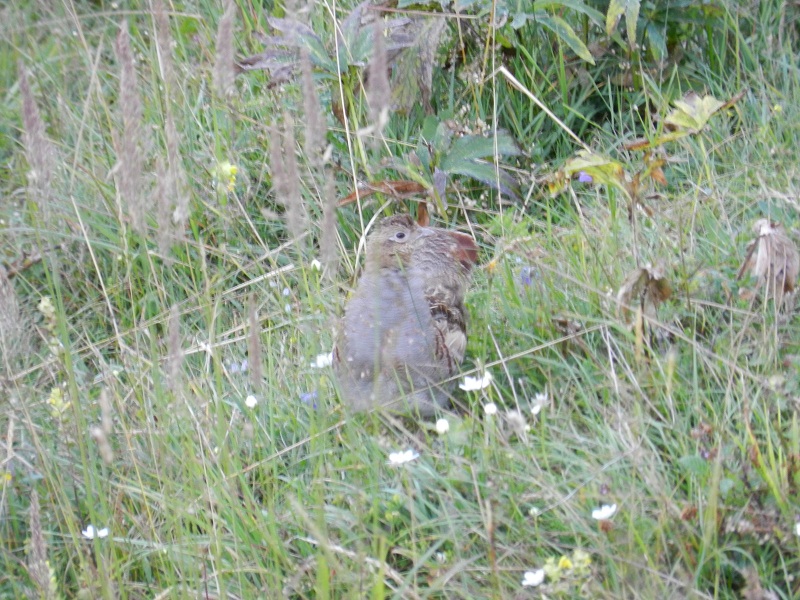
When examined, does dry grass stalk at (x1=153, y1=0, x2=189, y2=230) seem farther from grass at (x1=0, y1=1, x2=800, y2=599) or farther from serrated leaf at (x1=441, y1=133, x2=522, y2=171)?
serrated leaf at (x1=441, y1=133, x2=522, y2=171)

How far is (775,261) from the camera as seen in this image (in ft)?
8.94

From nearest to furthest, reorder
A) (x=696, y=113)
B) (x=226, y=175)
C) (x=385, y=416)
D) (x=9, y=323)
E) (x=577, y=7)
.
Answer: (x=9, y=323) → (x=385, y=416) → (x=696, y=113) → (x=577, y=7) → (x=226, y=175)

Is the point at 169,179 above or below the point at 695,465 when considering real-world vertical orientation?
above

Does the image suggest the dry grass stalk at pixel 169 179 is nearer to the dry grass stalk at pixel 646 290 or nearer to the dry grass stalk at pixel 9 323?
the dry grass stalk at pixel 9 323

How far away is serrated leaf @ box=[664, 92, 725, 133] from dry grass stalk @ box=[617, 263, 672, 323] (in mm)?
568

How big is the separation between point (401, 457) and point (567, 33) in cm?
196

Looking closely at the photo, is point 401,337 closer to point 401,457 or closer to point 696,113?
point 401,457

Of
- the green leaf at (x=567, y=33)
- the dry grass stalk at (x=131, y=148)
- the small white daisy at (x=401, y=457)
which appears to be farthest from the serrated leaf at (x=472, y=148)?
the dry grass stalk at (x=131, y=148)

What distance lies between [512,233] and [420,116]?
81 cm

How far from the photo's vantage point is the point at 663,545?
7.65ft

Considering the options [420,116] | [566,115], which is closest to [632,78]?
[566,115]

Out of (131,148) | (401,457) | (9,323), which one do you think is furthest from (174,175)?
(401,457)

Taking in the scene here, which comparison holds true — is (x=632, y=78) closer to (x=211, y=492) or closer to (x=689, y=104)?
(x=689, y=104)

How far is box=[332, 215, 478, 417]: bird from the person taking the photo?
10.0 feet
